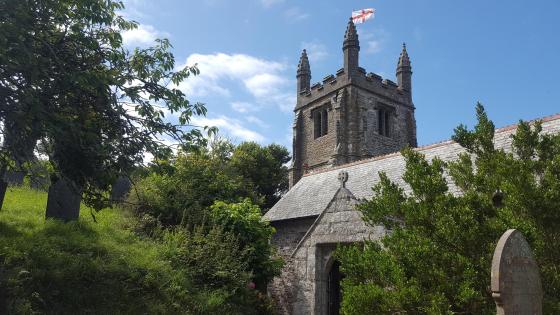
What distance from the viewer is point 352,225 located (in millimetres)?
8797

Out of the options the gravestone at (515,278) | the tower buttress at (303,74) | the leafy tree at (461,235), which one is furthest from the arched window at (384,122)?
the gravestone at (515,278)

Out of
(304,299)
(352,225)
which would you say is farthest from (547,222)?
(304,299)

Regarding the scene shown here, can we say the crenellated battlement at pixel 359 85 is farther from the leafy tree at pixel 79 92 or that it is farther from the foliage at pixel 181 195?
the leafy tree at pixel 79 92

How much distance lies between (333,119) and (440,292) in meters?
25.8

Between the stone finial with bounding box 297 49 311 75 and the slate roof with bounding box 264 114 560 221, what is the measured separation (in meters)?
16.3

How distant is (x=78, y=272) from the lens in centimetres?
852

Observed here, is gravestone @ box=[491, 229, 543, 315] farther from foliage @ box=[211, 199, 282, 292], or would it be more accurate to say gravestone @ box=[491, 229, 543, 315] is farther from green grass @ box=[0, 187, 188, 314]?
foliage @ box=[211, 199, 282, 292]

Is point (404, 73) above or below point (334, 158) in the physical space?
above

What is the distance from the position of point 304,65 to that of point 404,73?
7.37m

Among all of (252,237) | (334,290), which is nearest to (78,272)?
(252,237)

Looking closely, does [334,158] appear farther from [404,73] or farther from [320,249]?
[320,249]

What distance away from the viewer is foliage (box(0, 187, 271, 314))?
7820mm

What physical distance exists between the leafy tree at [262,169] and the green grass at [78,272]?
22.1 m

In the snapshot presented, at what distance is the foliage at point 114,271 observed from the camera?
7.82m
